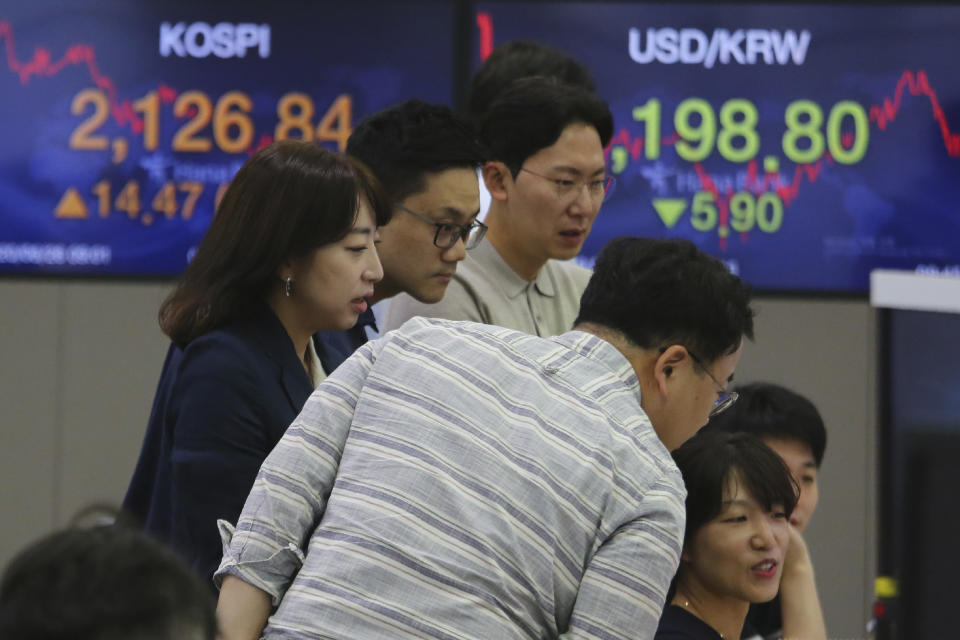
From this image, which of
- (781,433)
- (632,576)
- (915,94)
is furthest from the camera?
(915,94)

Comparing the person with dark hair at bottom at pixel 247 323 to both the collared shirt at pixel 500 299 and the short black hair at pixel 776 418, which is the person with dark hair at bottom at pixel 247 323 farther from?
the short black hair at pixel 776 418

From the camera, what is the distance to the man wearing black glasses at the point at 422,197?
2.09 m

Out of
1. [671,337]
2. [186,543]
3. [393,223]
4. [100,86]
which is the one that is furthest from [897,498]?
[100,86]

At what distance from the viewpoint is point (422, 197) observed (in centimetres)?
211

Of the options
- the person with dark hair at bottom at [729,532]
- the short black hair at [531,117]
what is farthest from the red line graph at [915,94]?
the person with dark hair at bottom at [729,532]

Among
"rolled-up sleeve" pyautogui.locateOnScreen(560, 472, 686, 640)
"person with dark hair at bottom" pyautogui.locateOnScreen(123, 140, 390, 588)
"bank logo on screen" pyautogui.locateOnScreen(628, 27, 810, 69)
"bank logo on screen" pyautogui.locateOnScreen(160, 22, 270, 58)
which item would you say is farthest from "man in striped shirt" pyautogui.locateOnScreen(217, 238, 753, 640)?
"bank logo on screen" pyautogui.locateOnScreen(160, 22, 270, 58)

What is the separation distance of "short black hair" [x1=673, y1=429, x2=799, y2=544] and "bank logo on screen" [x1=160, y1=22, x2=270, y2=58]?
2002 millimetres

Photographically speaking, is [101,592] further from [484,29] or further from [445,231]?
[484,29]

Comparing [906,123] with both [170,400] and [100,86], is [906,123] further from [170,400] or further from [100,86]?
[170,400]

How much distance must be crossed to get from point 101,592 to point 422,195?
1.41m

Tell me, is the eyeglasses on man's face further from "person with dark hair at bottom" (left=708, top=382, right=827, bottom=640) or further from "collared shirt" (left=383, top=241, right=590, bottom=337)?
"person with dark hair at bottom" (left=708, top=382, right=827, bottom=640)

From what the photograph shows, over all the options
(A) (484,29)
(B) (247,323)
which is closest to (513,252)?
(B) (247,323)

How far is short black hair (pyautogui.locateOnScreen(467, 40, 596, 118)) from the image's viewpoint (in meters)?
2.65

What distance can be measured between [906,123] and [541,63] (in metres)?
1.26
